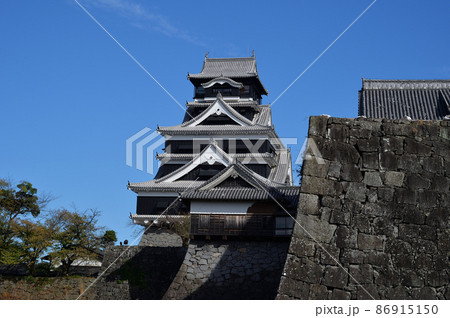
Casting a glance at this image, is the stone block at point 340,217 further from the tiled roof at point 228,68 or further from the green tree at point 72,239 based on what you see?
the tiled roof at point 228,68

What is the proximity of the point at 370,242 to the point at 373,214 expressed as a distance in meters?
0.47

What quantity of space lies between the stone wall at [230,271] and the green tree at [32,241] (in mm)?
7199

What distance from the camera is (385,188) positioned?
9562 mm

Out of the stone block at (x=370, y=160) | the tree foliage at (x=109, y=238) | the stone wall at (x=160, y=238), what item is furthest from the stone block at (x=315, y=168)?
the stone wall at (x=160, y=238)

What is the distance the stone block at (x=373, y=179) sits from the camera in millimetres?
9586

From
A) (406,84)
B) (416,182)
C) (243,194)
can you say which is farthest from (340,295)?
(406,84)

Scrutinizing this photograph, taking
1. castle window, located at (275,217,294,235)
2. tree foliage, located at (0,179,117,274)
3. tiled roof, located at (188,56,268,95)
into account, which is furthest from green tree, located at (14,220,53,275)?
tiled roof, located at (188,56,268,95)

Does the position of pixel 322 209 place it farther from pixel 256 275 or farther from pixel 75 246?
pixel 75 246

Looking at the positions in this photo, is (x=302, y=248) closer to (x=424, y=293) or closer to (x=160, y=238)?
(x=424, y=293)

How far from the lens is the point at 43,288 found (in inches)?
826

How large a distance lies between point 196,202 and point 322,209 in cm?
974

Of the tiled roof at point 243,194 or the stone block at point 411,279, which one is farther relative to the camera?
the tiled roof at point 243,194

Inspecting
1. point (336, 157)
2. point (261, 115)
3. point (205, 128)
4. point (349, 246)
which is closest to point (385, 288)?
point (349, 246)

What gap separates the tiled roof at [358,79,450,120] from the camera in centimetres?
2411
